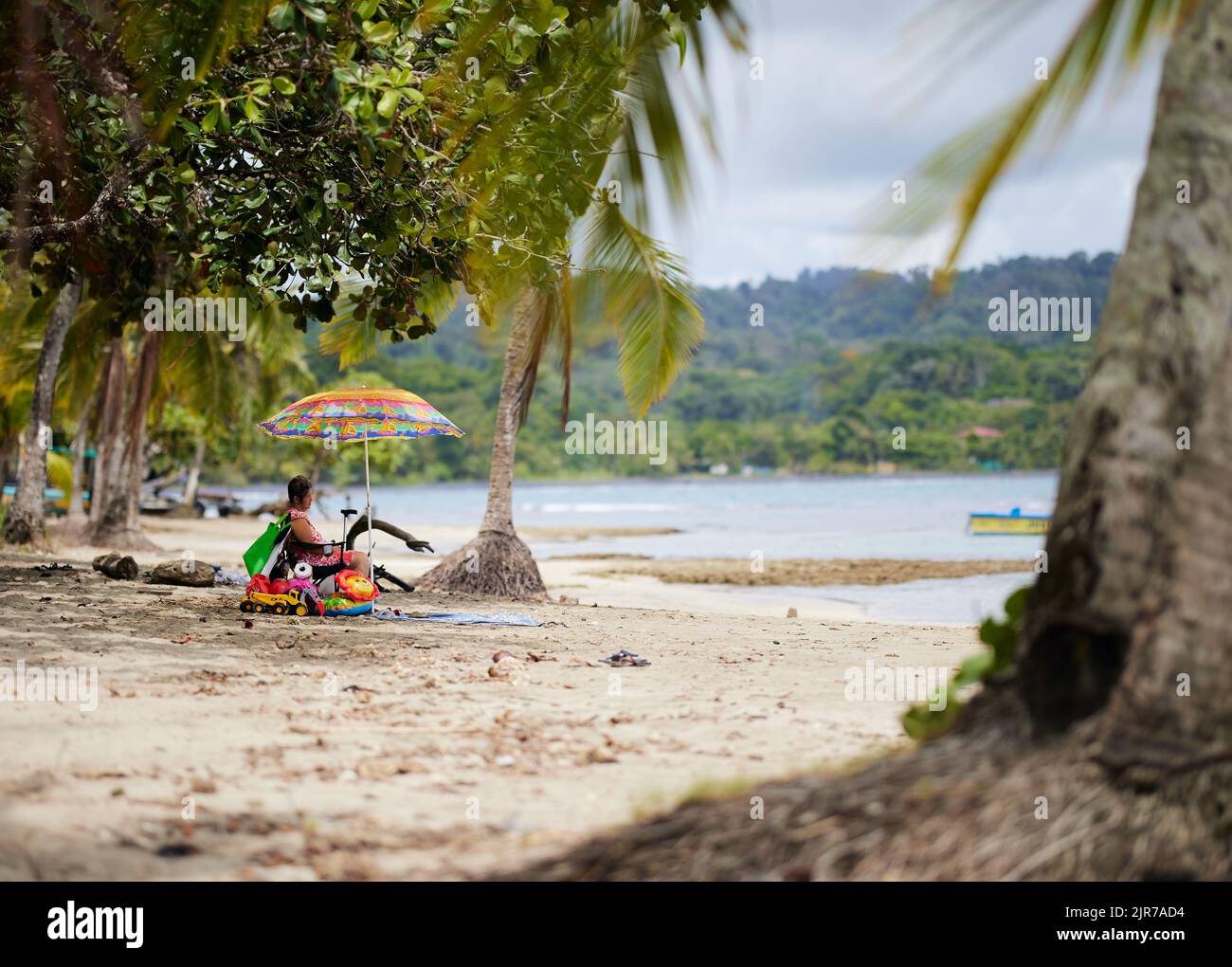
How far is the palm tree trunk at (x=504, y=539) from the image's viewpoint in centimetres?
1399

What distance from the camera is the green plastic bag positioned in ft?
33.2

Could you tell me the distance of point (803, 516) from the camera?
195 ft

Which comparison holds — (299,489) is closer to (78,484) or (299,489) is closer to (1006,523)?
(78,484)

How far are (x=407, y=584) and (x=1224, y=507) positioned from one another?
10712 mm

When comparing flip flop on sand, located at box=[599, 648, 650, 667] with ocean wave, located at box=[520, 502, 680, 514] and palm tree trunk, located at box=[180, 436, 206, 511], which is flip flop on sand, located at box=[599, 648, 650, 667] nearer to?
palm tree trunk, located at box=[180, 436, 206, 511]

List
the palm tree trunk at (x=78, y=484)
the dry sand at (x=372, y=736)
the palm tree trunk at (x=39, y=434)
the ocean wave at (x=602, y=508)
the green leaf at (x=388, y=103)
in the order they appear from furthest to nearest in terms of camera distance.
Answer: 1. the ocean wave at (x=602, y=508)
2. the palm tree trunk at (x=78, y=484)
3. the palm tree trunk at (x=39, y=434)
4. the green leaf at (x=388, y=103)
5. the dry sand at (x=372, y=736)

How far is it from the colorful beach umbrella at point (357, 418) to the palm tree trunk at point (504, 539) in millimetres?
2222

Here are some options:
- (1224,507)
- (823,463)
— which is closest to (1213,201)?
(1224,507)

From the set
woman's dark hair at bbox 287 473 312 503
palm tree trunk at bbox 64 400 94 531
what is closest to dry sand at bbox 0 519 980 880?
woman's dark hair at bbox 287 473 312 503

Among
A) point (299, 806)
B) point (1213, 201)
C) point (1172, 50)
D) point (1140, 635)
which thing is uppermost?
point (1172, 50)

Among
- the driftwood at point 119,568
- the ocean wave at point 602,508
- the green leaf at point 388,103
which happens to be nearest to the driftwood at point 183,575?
the driftwood at point 119,568

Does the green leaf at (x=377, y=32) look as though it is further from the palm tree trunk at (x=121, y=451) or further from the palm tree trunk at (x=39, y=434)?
the palm tree trunk at (x=121, y=451)

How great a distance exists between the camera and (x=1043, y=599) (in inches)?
148
